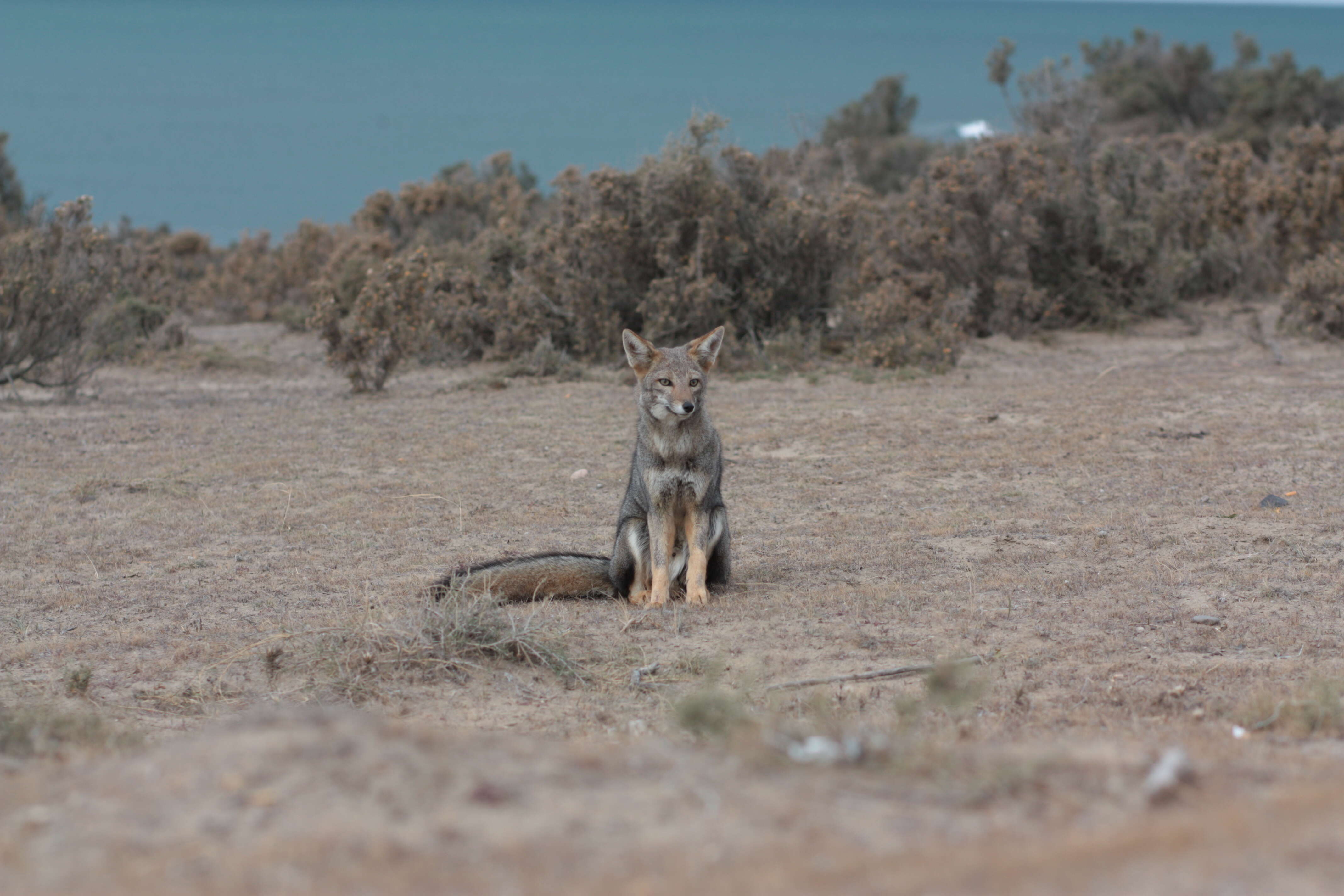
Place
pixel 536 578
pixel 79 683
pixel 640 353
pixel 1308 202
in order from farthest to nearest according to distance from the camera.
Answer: pixel 1308 202 → pixel 640 353 → pixel 536 578 → pixel 79 683

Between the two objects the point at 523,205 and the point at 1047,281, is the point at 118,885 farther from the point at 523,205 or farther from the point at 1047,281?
the point at 523,205

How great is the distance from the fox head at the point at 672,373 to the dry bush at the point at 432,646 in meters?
1.52

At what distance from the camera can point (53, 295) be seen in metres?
15.1

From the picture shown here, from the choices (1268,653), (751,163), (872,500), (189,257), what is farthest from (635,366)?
(189,257)

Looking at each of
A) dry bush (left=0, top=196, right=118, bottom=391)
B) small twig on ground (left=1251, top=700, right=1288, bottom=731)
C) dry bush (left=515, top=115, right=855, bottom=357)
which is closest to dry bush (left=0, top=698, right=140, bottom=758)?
small twig on ground (left=1251, top=700, right=1288, bottom=731)

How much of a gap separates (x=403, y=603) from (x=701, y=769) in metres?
3.86

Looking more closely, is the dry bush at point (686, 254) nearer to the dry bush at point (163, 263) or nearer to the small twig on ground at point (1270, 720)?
the dry bush at point (163, 263)

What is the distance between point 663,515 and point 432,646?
5.67 ft

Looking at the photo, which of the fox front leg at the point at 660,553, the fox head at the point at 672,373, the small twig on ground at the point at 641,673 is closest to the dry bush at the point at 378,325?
the fox head at the point at 672,373

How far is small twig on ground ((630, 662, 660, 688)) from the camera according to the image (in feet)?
18.6

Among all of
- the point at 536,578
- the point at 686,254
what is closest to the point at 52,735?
the point at 536,578

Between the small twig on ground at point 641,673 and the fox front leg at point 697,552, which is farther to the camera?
the fox front leg at point 697,552

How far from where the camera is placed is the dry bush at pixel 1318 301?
1595 cm

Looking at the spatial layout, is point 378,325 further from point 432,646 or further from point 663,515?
point 432,646
